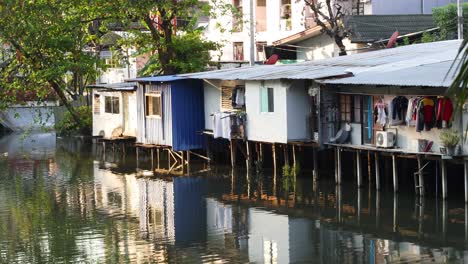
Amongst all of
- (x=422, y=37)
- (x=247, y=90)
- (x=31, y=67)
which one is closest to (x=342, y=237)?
(x=247, y=90)

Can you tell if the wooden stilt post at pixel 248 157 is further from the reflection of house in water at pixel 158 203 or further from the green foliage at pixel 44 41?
the green foliage at pixel 44 41

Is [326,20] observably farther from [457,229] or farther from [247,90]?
[457,229]

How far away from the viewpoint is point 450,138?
72.7 feet

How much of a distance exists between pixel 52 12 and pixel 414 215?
21.5m

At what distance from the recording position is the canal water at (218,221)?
60.8 feet

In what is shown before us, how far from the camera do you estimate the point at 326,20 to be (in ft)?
134

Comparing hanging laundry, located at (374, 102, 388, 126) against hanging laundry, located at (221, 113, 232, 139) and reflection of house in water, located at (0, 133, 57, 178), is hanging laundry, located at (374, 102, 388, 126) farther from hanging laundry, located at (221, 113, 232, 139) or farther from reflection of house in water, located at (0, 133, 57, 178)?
reflection of house in water, located at (0, 133, 57, 178)

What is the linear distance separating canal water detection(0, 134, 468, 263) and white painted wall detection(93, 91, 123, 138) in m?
6.55

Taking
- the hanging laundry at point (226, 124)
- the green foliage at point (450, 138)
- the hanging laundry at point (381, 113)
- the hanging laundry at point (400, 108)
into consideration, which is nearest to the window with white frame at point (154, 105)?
the hanging laundry at point (226, 124)

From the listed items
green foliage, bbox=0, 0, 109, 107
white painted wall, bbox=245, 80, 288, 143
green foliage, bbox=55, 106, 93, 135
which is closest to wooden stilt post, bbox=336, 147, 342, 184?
white painted wall, bbox=245, 80, 288, 143

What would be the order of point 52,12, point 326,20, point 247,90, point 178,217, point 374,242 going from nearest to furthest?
point 374,242 < point 178,217 < point 247,90 < point 52,12 < point 326,20

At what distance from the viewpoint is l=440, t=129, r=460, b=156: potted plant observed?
72.6 ft

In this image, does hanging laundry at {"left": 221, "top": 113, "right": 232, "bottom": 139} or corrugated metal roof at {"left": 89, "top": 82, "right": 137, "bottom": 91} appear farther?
corrugated metal roof at {"left": 89, "top": 82, "right": 137, "bottom": 91}

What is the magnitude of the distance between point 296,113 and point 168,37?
1287 cm
